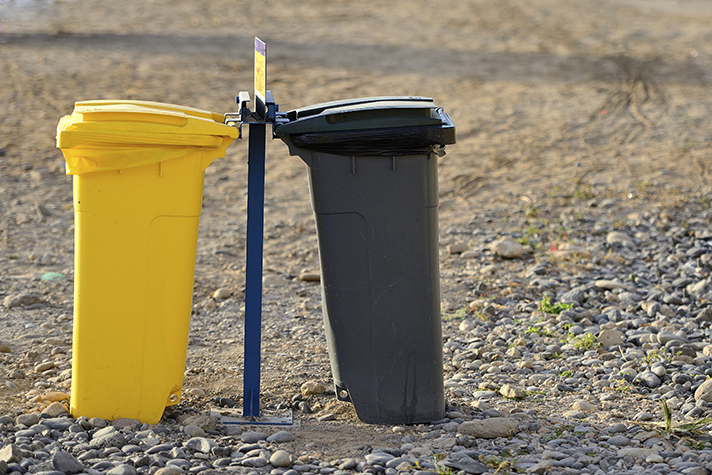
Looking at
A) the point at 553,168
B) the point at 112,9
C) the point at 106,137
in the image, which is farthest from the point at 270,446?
the point at 112,9

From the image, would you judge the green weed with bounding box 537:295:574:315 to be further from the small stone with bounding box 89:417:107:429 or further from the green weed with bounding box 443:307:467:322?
the small stone with bounding box 89:417:107:429

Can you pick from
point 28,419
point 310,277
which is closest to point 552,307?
point 310,277

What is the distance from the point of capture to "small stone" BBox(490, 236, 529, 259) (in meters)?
5.61

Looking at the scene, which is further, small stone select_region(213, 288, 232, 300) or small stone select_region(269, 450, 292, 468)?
small stone select_region(213, 288, 232, 300)

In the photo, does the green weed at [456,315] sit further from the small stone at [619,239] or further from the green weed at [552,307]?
the small stone at [619,239]

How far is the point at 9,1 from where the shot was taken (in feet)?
54.3

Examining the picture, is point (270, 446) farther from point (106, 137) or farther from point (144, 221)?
point (106, 137)

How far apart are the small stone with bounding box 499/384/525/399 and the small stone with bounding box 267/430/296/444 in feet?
3.64

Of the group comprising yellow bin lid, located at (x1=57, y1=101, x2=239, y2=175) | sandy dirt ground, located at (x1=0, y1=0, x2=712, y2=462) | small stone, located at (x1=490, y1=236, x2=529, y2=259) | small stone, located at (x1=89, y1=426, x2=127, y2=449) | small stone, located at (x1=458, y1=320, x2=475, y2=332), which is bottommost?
small stone, located at (x1=89, y1=426, x2=127, y2=449)

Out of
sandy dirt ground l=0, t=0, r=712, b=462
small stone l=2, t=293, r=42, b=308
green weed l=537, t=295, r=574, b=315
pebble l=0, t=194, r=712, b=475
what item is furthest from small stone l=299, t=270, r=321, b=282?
small stone l=2, t=293, r=42, b=308

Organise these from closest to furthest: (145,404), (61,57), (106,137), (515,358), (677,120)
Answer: (106,137), (145,404), (515,358), (677,120), (61,57)

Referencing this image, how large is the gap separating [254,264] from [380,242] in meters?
0.53

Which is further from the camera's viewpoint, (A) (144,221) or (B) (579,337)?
(B) (579,337)

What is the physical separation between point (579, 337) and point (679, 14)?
14.7 m
